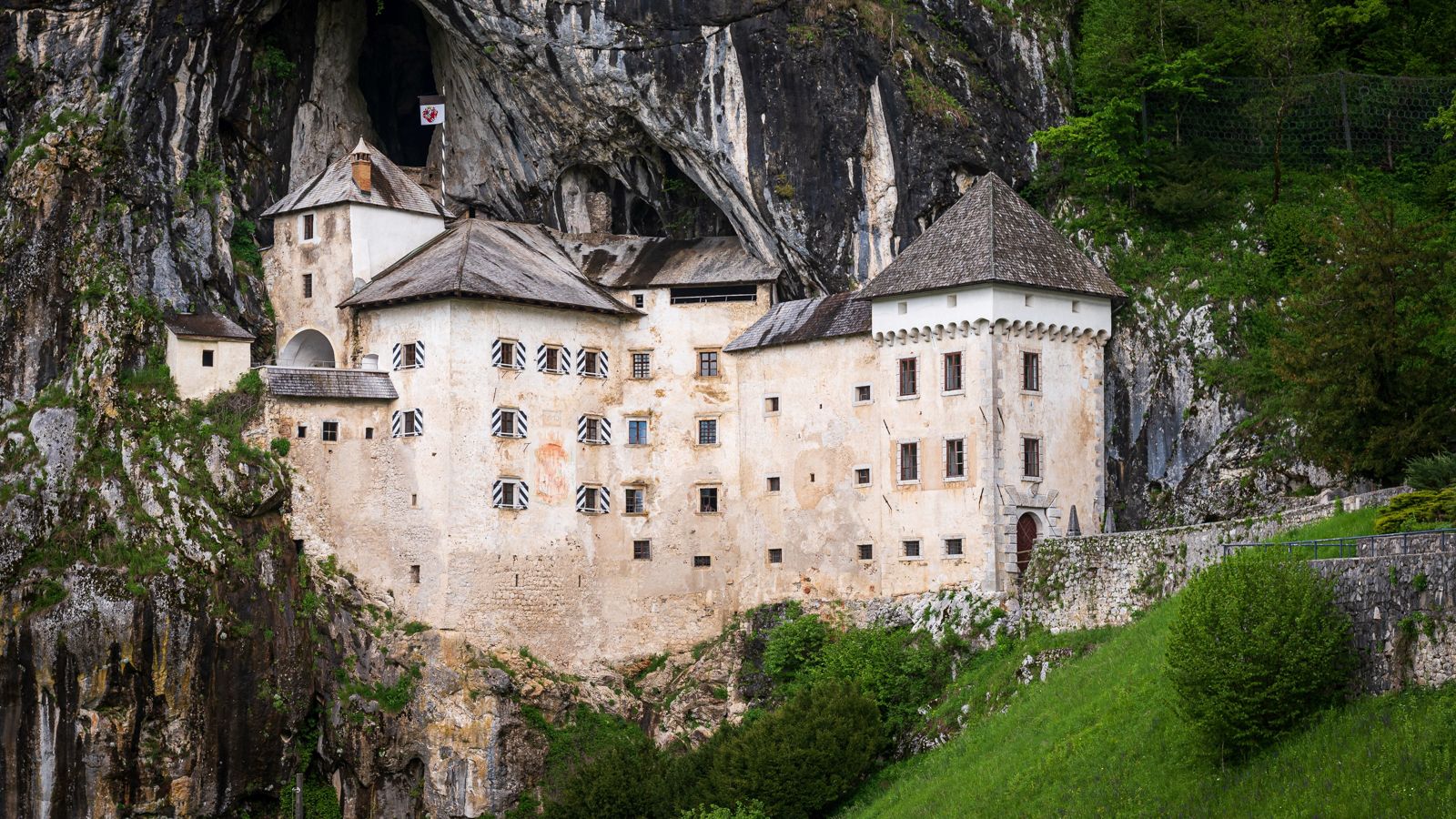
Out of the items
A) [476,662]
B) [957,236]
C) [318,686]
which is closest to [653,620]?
[476,662]

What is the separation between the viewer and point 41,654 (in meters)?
73.8

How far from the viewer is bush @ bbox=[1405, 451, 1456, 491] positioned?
193 feet

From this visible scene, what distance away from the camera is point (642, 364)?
82062 millimetres

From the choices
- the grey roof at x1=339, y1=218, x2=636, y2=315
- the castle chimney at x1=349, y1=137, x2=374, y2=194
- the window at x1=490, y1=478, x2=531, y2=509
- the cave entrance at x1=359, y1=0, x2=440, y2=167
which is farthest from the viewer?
the cave entrance at x1=359, y1=0, x2=440, y2=167

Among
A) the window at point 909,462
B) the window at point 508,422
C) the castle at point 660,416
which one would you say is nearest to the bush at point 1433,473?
the castle at point 660,416

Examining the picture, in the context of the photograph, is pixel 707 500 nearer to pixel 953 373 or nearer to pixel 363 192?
pixel 953 373

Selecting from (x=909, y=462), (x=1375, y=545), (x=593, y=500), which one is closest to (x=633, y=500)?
(x=593, y=500)

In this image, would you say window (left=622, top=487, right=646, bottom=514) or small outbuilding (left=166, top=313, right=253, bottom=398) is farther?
window (left=622, top=487, right=646, bottom=514)

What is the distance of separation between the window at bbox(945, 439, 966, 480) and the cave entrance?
28.7 metres

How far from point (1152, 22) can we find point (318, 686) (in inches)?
1538

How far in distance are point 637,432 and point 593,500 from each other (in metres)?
3.03

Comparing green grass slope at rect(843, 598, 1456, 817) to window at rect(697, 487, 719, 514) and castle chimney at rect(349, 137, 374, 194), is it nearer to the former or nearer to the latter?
window at rect(697, 487, 719, 514)

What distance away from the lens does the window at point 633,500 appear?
265ft

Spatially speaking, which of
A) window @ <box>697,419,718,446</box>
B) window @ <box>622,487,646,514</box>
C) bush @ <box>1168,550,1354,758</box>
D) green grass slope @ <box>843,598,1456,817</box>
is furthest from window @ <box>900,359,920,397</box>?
bush @ <box>1168,550,1354,758</box>
